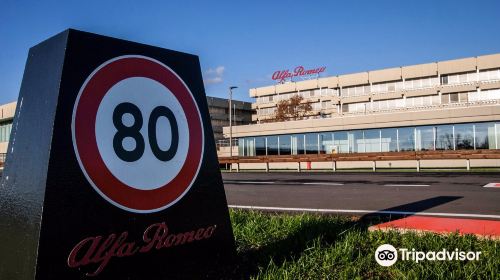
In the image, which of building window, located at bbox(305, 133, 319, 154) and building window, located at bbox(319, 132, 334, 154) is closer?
building window, located at bbox(319, 132, 334, 154)

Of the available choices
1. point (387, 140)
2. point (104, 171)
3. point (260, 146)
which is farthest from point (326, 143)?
point (104, 171)

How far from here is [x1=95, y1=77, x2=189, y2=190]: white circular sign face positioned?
7.32 ft

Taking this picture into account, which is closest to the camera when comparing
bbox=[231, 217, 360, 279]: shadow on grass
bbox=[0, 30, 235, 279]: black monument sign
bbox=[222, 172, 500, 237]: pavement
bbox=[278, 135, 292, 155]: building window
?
bbox=[0, 30, 235, 279]: black monument sign

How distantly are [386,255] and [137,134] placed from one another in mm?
2232

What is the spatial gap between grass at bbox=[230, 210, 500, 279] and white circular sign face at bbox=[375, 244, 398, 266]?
0.05m

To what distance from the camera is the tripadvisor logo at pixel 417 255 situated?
3.04 m

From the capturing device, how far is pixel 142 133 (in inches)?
95.2

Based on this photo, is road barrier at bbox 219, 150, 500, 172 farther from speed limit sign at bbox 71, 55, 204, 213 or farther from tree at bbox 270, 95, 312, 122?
tree at bbox 270, 95, 312, 122

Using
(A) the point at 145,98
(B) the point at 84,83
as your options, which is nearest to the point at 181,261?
(A) the point at 145,98

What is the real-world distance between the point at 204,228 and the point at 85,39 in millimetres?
1467

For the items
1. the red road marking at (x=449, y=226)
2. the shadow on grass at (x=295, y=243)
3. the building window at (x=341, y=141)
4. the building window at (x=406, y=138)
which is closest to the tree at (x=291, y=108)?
the building window at (x=341, y=141)

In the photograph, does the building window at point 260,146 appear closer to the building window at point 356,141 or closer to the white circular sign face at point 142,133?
the building window at point 356,141

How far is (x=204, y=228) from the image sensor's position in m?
2.71

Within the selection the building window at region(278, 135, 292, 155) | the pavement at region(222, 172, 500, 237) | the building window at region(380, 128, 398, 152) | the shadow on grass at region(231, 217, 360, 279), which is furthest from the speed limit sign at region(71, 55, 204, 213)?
the building window at region(278, 135, 292, 155)
